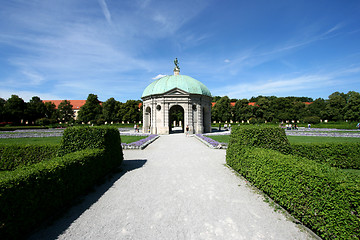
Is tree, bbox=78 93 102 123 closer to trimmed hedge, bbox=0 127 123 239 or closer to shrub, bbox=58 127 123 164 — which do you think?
shrub, bbox=58 127 123 164

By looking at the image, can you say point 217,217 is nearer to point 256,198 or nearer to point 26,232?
point 256,198

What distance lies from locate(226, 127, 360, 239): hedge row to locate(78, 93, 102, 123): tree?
62.5 metres

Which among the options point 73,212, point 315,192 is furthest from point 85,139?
point 315,192

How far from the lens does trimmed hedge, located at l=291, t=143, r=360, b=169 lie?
33.0 ft

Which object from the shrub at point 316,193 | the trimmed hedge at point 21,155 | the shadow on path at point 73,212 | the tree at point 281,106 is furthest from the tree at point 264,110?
the trimmed hedge at point 21,155

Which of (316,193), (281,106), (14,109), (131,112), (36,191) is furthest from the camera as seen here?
(281,106)

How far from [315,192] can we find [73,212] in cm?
663

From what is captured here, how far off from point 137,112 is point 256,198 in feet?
196

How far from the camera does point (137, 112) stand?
2463 inches

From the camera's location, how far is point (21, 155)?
991 cm

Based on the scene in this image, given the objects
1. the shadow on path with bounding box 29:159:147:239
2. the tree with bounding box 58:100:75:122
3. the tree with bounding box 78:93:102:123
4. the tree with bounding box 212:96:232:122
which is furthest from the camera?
the tree with bounding box 58:100:75:122

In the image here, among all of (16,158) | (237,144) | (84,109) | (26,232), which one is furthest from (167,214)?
(84,109)

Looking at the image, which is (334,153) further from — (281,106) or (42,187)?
(281,106)


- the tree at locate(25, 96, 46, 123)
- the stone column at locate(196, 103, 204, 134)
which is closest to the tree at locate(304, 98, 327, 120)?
the stone column at locate(196, 103, 204, 134)
